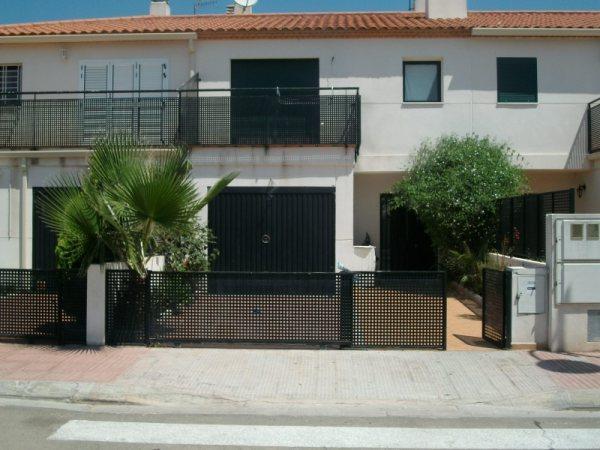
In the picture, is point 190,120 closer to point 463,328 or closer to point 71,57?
point 71,57

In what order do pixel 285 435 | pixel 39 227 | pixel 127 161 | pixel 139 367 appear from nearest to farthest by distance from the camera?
pixel 285 435 → pixel 139 367 → pixel 127 161 → pixel 39 227

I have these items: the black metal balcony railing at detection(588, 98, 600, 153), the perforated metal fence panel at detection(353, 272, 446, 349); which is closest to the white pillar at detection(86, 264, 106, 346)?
the perforated metal fence panel at detection(353, 272, 446, 349)

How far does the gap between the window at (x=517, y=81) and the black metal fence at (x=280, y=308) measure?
9116mm

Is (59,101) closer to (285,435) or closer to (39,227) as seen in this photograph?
(39,227)

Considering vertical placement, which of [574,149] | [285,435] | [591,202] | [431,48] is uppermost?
[431,48]

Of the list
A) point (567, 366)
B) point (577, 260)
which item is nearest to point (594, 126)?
point (577, 260)

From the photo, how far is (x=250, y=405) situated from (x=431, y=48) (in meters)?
12.0

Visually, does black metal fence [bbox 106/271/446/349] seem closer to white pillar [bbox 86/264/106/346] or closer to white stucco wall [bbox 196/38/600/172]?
white pillar [bbox 86/264/106/346]

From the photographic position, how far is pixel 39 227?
47.8ft

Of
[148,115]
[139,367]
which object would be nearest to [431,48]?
[148,115]

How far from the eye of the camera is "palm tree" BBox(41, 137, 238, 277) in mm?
9141

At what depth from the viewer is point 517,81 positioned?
54.6ft

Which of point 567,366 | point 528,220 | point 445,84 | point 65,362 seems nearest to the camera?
point 567,366

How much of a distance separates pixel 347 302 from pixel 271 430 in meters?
3.11
